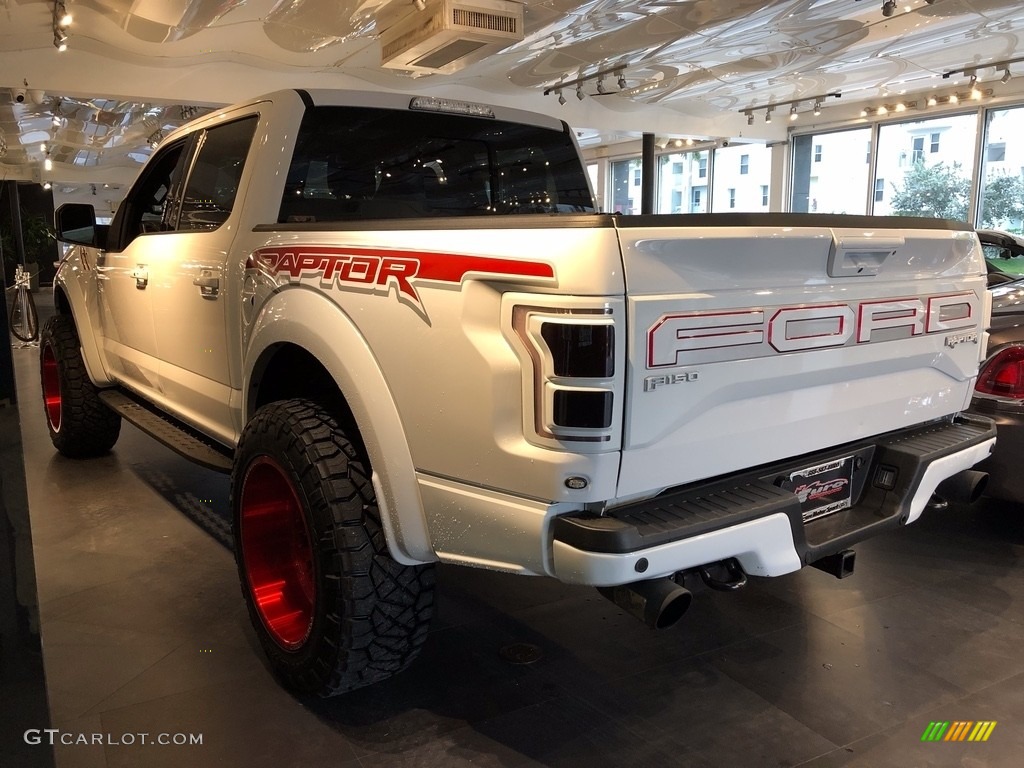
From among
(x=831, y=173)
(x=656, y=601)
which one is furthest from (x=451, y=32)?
(x=831, y=173)

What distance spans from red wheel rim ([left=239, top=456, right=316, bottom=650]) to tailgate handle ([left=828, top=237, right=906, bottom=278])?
1558mm

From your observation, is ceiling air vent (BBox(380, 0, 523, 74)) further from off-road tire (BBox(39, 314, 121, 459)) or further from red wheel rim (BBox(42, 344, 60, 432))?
red wheel rim (BBox(42, 344, 60, 432))

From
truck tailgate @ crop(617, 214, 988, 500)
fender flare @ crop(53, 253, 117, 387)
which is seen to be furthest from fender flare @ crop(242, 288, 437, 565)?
fender flare @ crop(53, 253, 117, 387)

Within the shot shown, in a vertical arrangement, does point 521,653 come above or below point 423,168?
below

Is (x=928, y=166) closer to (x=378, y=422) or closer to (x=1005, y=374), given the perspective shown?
(x=1005, y=374)

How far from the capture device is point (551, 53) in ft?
28.0

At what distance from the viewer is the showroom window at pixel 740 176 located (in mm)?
15531

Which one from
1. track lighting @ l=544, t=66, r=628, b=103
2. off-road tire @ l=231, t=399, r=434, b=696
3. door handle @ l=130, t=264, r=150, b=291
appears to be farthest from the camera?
track lighting @ l=544, t=66, r=628, b=103

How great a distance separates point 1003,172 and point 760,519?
12.3m

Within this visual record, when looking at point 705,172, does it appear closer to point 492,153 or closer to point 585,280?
point 492,153

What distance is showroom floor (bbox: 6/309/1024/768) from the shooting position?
2115 mm

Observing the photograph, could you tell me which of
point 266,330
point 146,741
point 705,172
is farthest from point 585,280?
point 705,172

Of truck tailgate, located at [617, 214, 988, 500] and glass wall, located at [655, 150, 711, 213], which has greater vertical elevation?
glass wall, located at [655, 150, 711, 213]

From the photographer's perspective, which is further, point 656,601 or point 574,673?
point 574,673
